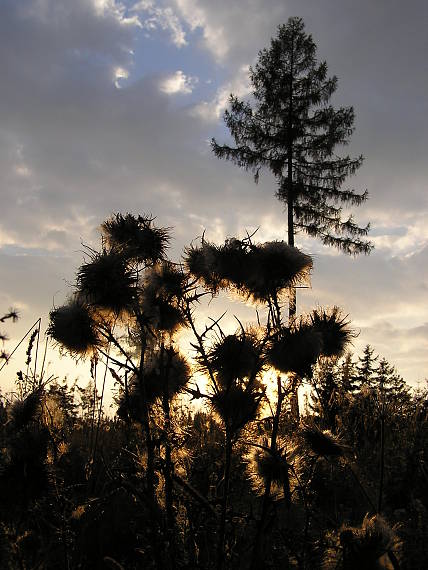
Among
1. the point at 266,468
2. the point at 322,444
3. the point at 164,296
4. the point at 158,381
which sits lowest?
the point at 266,468

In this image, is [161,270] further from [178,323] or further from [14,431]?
[14,431]

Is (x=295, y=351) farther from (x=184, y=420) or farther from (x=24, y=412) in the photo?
(x=24, y=412)

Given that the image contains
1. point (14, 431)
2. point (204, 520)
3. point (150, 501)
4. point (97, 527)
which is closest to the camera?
point (150, 501)

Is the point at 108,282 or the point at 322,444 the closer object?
the point at 322,444

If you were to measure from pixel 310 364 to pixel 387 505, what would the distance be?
9.00ft

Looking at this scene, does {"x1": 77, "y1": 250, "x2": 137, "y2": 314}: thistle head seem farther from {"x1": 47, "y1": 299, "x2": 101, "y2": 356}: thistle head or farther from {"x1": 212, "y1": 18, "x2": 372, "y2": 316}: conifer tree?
{"x1": 212, "y1": 18, "x2": 372, "y2": 316}: conifer tree

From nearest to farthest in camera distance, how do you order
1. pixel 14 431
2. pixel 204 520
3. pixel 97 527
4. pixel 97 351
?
1. pixel 14 431
2. pixel 97 351
3. pixel 204 520
4. pixel 97 527

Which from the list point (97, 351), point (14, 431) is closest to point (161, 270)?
point (97, 351)

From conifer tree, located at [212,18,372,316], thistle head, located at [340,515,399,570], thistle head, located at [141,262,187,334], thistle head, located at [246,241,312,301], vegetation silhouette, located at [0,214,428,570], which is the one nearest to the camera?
thistle head, located at [340,515,399,570]

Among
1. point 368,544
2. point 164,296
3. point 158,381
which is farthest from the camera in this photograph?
point 164,296

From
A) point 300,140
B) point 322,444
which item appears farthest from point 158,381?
point 300,140

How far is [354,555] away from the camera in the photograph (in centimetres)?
207

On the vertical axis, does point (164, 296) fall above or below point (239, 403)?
above

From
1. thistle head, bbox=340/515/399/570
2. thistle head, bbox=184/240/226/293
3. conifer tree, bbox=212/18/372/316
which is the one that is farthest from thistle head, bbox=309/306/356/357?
conifer tree, bbox=212/18/372/316
